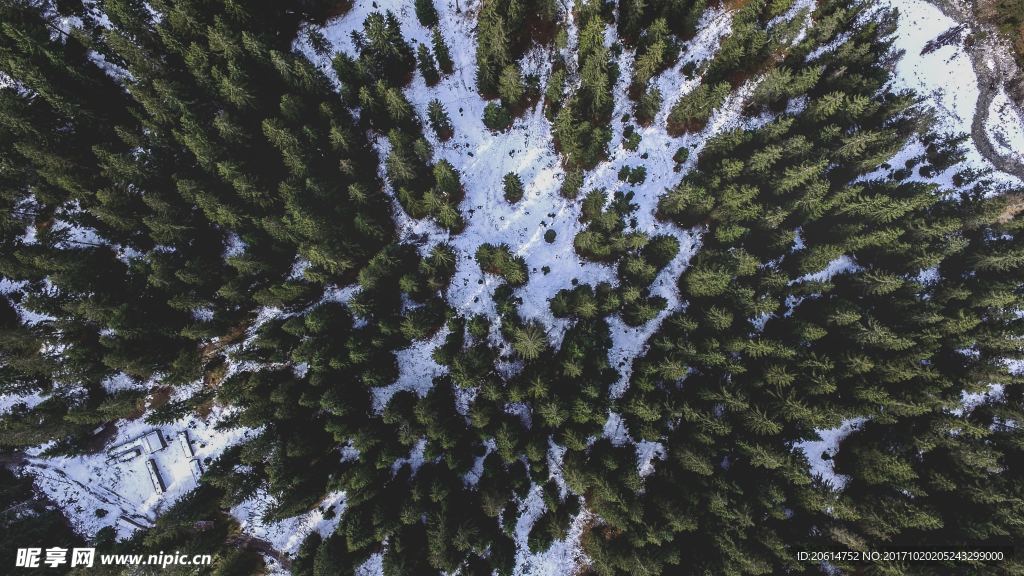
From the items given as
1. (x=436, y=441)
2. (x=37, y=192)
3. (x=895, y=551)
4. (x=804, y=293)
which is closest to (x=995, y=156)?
(x=804, y=293)

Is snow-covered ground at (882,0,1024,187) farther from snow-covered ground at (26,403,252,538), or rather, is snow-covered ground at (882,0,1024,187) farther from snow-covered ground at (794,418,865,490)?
snow-covered ground at (26,403,252,538)

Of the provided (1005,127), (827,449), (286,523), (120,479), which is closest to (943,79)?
(1005,127)

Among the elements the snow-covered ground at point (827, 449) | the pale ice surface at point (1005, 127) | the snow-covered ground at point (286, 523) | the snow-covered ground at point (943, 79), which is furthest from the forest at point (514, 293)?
the pale ice surface at point (1005, 127)

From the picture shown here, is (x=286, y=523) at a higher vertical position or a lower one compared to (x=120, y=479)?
lower

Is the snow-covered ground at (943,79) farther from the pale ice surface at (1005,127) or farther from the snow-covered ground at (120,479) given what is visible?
the snow-covered ground at (120,479)

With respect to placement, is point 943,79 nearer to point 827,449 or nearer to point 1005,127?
point 1005,127

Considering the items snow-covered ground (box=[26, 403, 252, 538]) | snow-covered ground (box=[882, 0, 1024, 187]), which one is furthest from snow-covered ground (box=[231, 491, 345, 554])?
snow-covered ground (box=[882, 0, 1024, 187])

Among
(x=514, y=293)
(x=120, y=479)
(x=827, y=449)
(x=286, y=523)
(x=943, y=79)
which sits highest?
(x=943, y=79)

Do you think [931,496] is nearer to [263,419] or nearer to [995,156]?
[995,156]
